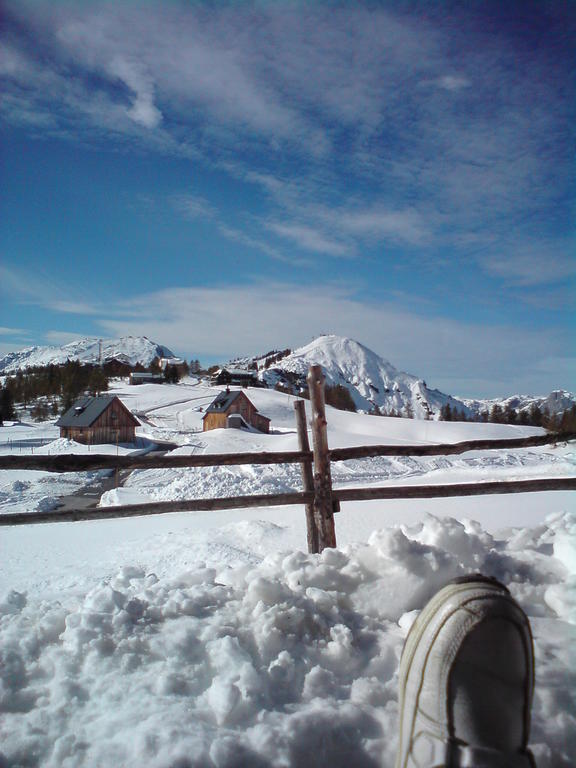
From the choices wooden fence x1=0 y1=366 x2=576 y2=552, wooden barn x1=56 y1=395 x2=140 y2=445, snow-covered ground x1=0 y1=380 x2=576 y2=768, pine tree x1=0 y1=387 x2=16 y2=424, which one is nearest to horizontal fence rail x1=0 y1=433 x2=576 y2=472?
wooden fence x1=0 y1=366 x2=576 y2=552

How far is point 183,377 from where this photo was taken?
3794 inches

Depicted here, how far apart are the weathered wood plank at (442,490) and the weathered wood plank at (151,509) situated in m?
0.32

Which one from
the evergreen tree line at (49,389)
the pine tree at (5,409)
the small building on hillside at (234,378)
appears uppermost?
the small building on hillside at (234,378)

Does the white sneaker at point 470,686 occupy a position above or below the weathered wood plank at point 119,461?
below

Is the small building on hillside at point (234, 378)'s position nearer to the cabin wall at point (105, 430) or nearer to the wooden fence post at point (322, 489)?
the cabin wall at point (105, 430)

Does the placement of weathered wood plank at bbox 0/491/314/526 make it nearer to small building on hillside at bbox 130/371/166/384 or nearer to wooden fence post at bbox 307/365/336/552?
wooden fence post at bbox 307/365/336/552

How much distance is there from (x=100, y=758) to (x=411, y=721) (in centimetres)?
84

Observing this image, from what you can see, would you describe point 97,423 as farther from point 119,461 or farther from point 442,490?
point 442,490

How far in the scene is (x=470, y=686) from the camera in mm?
1177

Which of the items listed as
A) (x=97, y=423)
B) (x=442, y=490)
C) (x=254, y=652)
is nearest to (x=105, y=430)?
(x=97, y=423)

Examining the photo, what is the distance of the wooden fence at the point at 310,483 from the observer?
111 inches

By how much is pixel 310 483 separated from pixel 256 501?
677mm

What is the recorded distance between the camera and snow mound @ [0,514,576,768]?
132 centimetres

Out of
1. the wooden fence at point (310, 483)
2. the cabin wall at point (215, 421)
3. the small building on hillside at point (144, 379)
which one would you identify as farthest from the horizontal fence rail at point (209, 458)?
the small building on hillside at point (144, 379)
